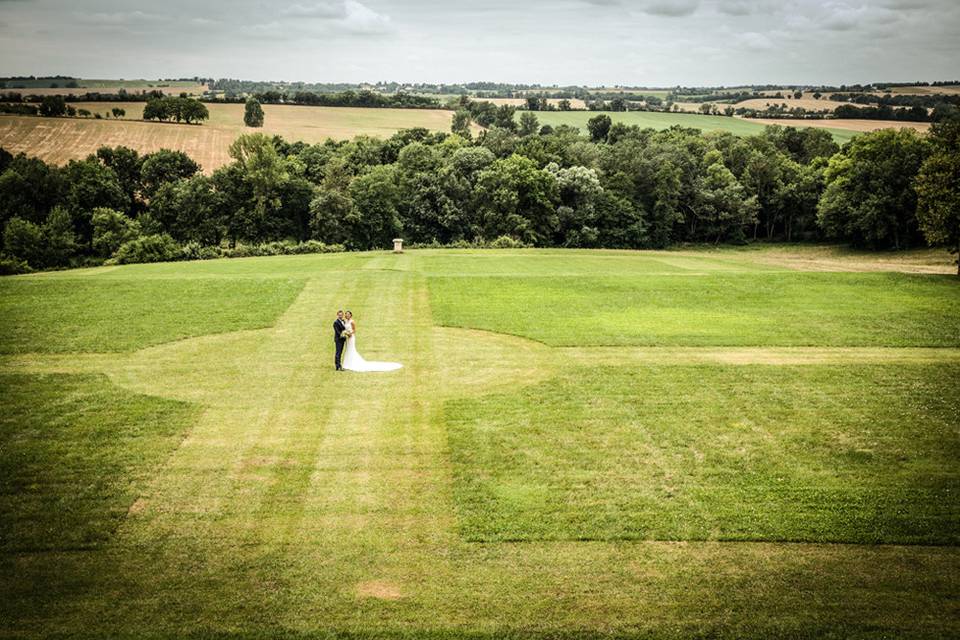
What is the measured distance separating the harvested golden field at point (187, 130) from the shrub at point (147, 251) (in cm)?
2014

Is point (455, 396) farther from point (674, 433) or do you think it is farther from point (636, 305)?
point (636, 305)

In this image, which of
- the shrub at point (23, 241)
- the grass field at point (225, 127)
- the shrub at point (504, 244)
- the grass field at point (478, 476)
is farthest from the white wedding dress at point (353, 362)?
the grass field at point (225, 127)

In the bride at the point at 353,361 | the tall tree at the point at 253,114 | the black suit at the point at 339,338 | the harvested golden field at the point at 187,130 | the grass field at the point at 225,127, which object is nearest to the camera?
the black suit at the point at 339,338

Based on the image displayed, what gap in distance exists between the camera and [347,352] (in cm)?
2462

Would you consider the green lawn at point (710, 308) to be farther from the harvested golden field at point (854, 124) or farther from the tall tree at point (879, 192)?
the harvested golden field at point (854, 124)

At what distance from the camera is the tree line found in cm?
7400

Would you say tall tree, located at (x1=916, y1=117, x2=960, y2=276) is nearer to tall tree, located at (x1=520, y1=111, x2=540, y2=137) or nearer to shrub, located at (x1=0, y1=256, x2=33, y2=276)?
shrub, located at (x1=0, y1=256, x2=33, y2=276)

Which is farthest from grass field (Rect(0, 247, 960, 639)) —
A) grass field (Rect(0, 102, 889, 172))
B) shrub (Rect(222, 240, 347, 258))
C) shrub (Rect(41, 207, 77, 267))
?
grass field (Rect(0, 102, 889, 172))

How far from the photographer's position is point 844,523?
48.0 feet

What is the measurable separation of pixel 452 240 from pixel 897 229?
5122cm

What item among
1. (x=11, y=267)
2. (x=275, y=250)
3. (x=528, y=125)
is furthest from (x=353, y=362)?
(x=528, y=125)

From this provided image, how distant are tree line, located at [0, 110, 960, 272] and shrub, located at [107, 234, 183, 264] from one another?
5.8 inches

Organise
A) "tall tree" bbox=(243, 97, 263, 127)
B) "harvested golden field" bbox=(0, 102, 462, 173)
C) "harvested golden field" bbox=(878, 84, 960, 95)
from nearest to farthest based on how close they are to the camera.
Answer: "harvested golden field" bbox=(0, 102, 462, 173) < "tall tree" bbox=(243, 97, 263, 127) < "harvested golden field" bbox=(878, 84, 960, 95)

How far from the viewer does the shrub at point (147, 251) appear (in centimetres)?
6850
